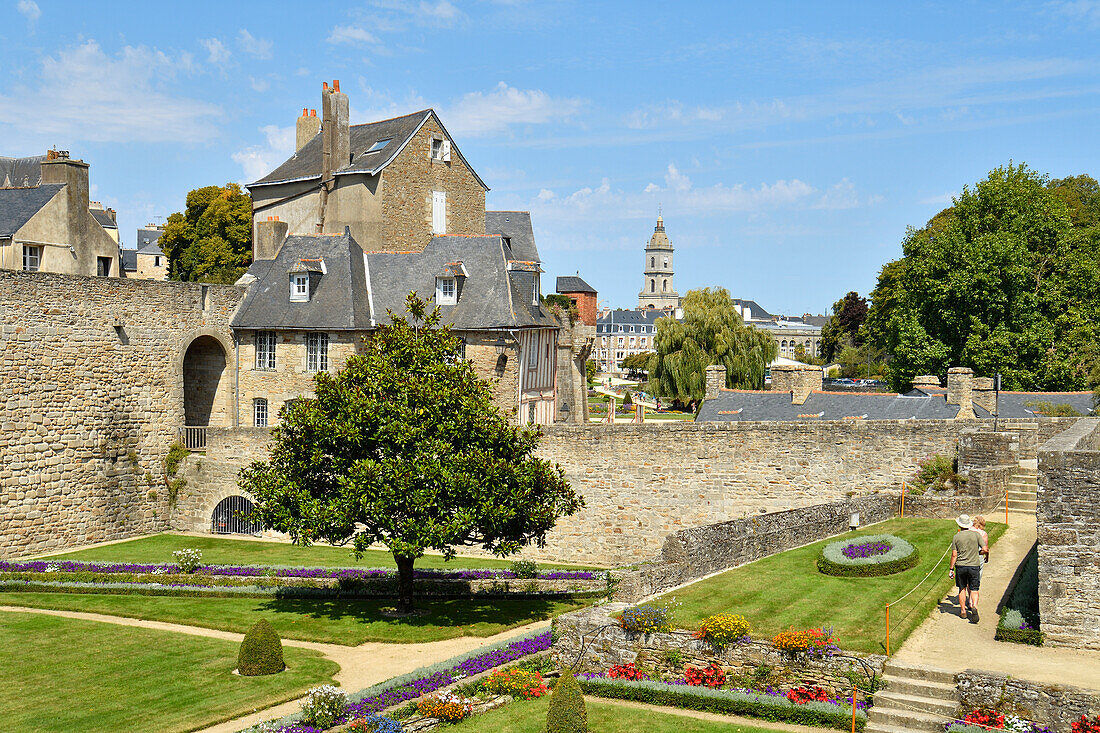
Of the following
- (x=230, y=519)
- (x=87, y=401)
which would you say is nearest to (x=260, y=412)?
(x=230, y=519)

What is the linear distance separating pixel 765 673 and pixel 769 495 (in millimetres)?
12195

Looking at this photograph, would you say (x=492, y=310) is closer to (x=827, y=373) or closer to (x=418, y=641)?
(x=418, y=641)

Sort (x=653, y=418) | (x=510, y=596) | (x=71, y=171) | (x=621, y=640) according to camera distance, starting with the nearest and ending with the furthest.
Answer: (x=621, y=640) → (x=510, y=596) → (x=71, y=171) → (x=653, y=418)

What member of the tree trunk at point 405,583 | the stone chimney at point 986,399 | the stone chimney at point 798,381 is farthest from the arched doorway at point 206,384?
the stone chimney at point 986,399

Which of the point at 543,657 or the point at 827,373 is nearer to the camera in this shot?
the point at 543,657

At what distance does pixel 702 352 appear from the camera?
5716 centimetres

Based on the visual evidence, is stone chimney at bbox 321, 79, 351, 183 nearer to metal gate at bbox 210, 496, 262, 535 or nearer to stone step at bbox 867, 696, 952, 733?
metal gate at bbox 210, 496, 262, 535

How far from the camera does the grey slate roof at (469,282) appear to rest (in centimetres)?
3259

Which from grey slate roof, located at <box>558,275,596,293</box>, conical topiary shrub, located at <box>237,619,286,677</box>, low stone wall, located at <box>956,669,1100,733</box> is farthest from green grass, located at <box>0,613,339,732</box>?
grey slate roof, located at <box>558,275,596,293</box>

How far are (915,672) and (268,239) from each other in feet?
97.0

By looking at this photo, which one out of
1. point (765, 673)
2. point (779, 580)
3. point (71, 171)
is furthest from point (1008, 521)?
point (71, 171)

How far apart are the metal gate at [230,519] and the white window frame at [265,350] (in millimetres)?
5008

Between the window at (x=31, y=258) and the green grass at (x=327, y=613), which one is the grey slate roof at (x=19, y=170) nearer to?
the window at (x=31, y=258)

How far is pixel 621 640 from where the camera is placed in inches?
606
